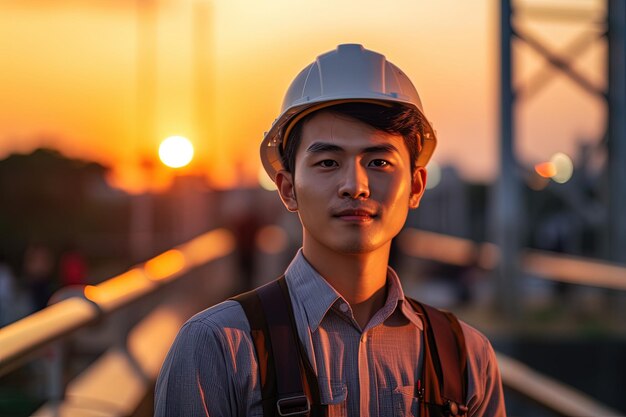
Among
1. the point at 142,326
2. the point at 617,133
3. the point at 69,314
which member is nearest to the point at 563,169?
the point at 617,133

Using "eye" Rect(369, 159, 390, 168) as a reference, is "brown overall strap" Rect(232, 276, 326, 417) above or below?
below

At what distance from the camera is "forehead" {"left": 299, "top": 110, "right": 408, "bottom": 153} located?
8.54 ft

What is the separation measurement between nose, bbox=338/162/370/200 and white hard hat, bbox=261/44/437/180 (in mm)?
158

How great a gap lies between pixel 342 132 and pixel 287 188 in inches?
10.2

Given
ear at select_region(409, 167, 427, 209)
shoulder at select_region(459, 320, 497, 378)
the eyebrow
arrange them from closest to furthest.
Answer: the eyebrow, shoulder at select_region(459, 320, 497, 378), ear at select_region(409, 167, 427, 209)

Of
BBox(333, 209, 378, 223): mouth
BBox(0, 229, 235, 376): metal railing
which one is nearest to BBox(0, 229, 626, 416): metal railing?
BBox(0, 229, 235, 376): metal railing

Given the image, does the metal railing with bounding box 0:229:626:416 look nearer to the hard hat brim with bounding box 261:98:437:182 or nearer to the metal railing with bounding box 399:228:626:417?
the metal railing with bounding box 399:228:626:417

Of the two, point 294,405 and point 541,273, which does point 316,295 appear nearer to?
point 294,405

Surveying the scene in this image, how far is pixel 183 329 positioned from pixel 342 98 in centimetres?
62

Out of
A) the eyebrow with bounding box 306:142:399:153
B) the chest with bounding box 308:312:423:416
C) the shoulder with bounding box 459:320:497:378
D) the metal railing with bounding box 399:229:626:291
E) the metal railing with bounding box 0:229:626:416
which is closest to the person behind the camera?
the chest with bounding box 308:312:423:416

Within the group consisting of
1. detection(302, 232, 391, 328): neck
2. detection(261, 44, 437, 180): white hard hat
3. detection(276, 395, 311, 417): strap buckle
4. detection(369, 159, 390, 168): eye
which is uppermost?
detection(261, 44, 437, 180): white hard hat

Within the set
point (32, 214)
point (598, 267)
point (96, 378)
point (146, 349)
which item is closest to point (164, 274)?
point (146, 349)

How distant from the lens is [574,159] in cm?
1270

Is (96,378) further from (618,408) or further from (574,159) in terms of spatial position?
(574,159)
